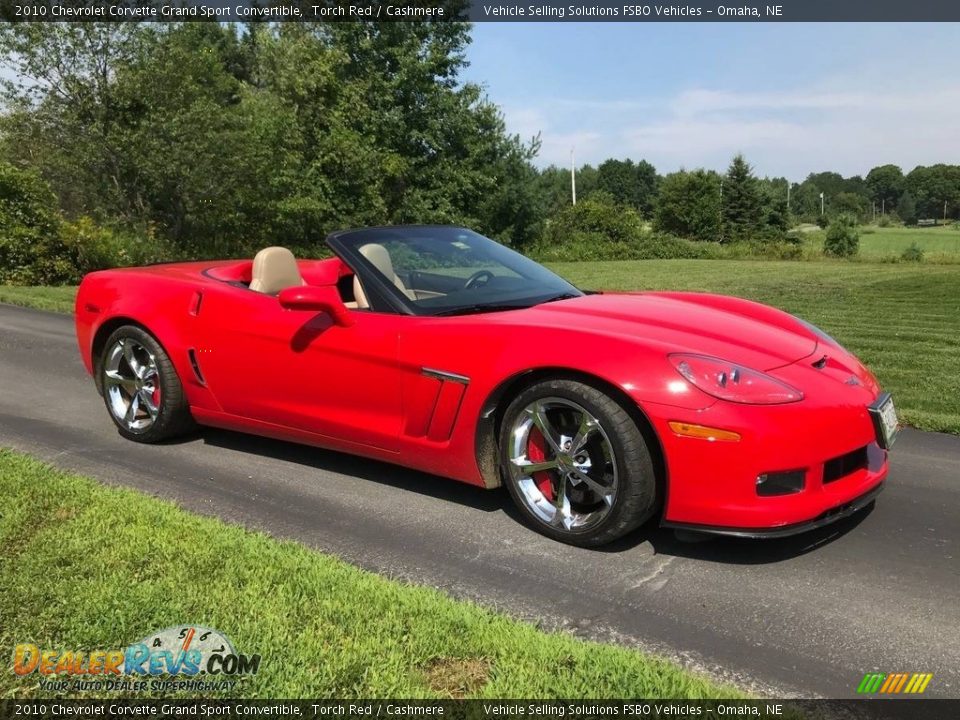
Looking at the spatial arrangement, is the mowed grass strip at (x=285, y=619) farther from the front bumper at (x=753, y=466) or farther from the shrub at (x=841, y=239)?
the shrub at (x=841, y=239)

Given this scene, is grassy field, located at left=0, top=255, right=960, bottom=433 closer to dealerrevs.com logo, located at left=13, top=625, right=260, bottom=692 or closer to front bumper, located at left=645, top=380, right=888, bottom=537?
front bumper, located at left=645, top=380, right=888, bottom=537

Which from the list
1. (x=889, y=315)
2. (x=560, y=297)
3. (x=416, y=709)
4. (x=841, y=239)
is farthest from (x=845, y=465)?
(x=841, y=239)

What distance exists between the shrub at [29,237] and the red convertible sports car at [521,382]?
45.0ft

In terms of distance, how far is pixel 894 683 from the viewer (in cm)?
234

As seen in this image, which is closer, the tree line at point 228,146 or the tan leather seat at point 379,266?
the tan leather seat at point 379,266

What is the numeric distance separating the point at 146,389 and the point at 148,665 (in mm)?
2821

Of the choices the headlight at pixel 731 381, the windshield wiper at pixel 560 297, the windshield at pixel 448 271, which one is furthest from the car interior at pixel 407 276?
the headlight at pixel 731 381

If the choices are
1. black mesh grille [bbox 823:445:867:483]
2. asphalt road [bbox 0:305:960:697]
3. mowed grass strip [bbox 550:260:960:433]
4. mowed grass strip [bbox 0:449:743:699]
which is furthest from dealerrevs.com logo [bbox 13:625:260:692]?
mowed grass strip [bbox 550:260:960:433]

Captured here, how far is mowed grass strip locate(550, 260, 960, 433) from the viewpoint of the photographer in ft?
20.8

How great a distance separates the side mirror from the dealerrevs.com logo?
1.71 meters

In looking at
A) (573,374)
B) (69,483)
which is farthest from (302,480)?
(573,374)

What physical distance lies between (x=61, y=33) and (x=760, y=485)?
25.1 m

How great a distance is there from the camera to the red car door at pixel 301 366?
372 centimetres

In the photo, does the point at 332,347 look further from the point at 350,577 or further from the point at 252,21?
the point at 252,21
